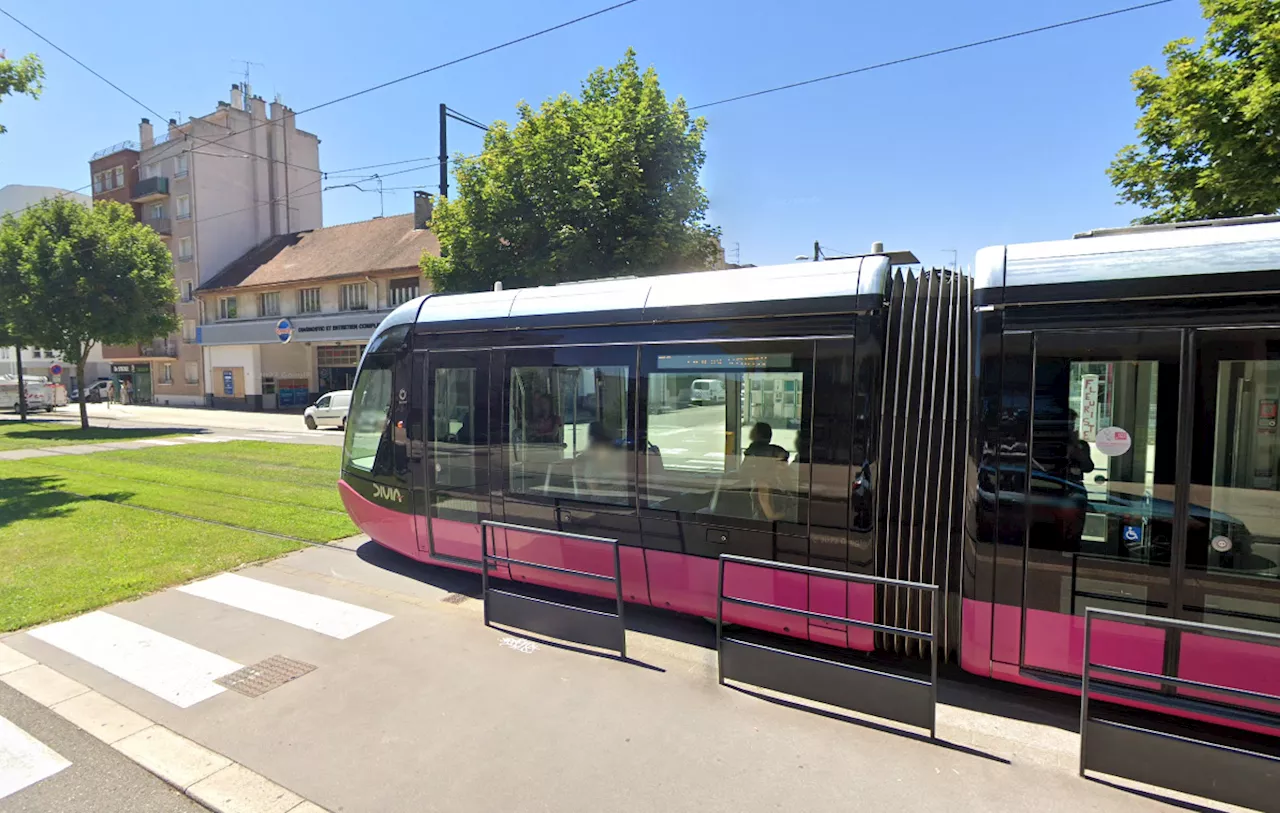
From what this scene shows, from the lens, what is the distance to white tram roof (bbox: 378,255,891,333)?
14.8 ft

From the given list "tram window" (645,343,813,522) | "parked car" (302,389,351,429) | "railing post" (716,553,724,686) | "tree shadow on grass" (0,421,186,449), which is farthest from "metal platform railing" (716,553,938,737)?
"parked car" (302,389,351,429)

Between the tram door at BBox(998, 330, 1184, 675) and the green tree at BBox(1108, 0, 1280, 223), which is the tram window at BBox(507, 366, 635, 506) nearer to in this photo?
the tram door at BBox(998, 330, 1184, 675)

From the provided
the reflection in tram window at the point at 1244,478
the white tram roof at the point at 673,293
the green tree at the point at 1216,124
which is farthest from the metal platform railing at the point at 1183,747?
the green tree at the point at 1216,124

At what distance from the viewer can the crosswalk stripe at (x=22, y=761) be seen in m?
3.46

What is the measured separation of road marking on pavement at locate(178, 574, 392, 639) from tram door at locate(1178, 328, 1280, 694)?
5766 mm

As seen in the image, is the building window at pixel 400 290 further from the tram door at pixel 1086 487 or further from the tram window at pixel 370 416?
the tram door at pixel 1086 487

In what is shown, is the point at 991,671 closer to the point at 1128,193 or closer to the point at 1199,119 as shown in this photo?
the point at 1199,119

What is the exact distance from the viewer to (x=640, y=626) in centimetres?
557

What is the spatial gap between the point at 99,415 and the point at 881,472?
42.9 meters

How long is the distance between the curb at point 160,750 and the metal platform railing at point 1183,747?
4.04m

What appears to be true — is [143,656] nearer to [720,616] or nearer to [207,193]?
[720,616]

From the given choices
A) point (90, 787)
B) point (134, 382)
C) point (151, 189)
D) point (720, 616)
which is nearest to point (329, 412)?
point (90, 787)

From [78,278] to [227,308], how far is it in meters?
16.9

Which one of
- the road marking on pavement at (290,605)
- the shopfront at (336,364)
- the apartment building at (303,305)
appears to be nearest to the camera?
the road marking on pavement at (290,605)
